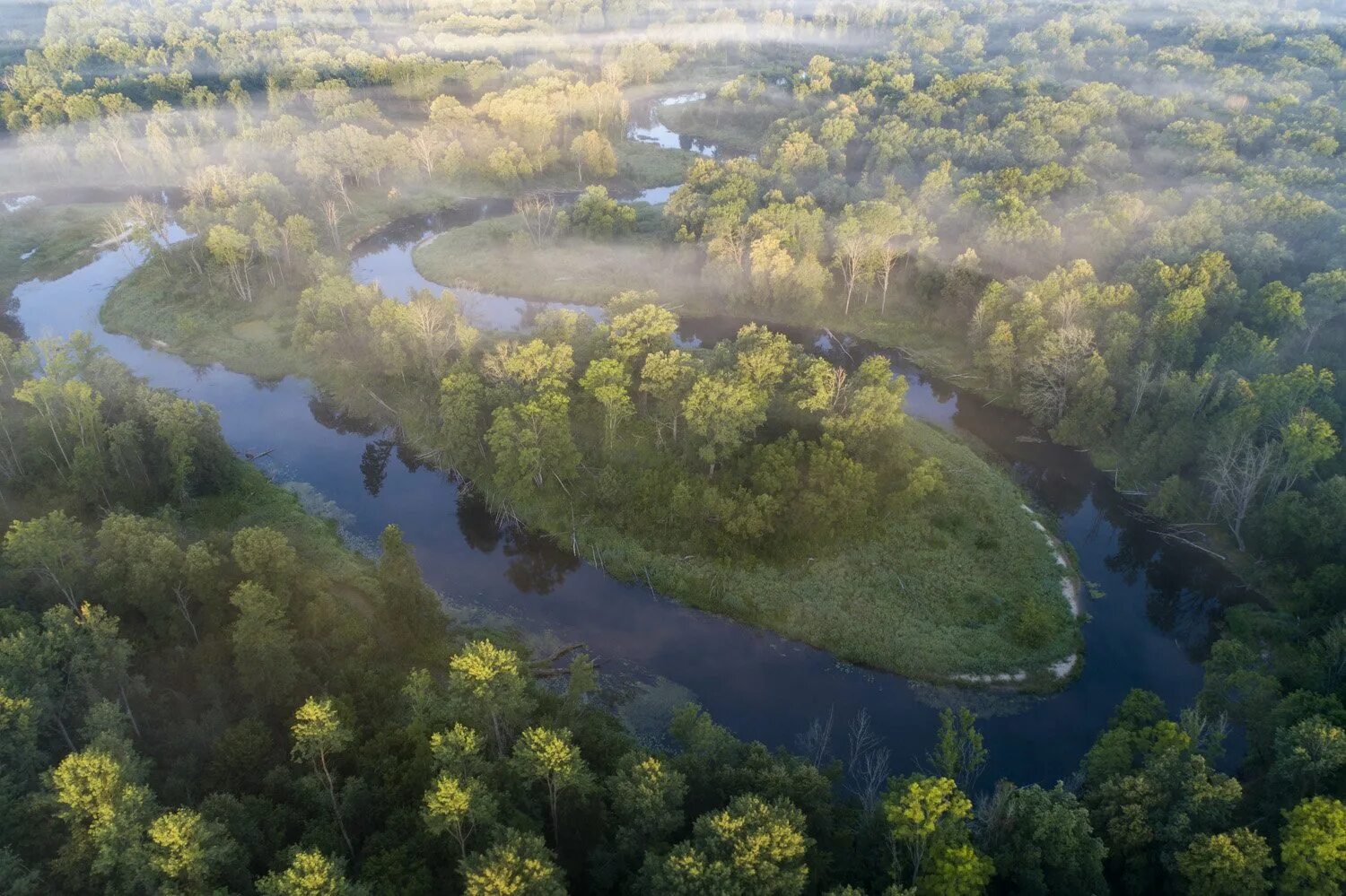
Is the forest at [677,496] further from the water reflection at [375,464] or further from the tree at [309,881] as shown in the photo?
the water reflection at [375,464]

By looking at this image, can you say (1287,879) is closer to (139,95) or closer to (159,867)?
(159,867)

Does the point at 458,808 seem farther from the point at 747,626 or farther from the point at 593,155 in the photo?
the point at 593,155

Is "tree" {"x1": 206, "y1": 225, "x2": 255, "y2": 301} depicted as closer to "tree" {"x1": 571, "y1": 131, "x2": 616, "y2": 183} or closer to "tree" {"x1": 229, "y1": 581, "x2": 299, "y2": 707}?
"tree" {"x1": 571, "y1": 131, "x2": 616, "y2": 183}

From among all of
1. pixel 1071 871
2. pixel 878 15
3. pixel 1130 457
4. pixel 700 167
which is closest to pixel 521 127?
pixel 700 167

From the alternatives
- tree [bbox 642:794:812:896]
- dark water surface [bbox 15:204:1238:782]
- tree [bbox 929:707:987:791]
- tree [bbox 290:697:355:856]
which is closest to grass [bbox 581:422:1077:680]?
dark water surface [bbox 15:204:1238:782]

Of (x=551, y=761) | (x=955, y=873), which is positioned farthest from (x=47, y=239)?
(x=955, y=873)

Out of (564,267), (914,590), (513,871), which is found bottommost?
(914,590)
